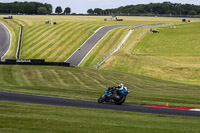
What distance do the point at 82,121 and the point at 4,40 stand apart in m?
84.4

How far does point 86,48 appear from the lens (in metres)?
84.9

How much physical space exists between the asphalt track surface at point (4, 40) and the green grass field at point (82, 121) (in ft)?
213

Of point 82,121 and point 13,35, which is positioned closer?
point 82,121

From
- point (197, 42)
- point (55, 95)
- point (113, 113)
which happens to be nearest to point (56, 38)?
point (197, 42)

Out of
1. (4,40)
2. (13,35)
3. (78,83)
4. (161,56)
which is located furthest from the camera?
(13,35)

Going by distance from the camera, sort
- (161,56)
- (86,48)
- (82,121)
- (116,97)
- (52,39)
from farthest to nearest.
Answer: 1. (52,39)
2. (86,48)
3. (161,56)
4. (116,97)
5. (82,121)

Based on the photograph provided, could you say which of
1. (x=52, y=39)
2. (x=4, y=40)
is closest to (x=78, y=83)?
(x=52, y=39)

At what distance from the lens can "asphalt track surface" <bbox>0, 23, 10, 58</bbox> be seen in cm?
8788

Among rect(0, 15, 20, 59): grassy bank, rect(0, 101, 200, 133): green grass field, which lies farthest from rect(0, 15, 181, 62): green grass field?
rect(0, 101, 200, 133): green grass field

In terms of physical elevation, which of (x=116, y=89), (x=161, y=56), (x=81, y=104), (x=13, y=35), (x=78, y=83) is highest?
(x=116, y=89)

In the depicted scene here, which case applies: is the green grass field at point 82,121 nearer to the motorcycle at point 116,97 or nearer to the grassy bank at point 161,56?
the motorcycle at point 116,97

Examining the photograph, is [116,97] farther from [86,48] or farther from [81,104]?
[86,48]

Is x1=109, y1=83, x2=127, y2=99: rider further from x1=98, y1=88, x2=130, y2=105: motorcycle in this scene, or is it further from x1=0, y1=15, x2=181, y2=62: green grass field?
x1=0, y1=15, x2=181, y2=62: green grass field

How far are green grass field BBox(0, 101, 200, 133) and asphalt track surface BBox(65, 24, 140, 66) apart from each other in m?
51.1
